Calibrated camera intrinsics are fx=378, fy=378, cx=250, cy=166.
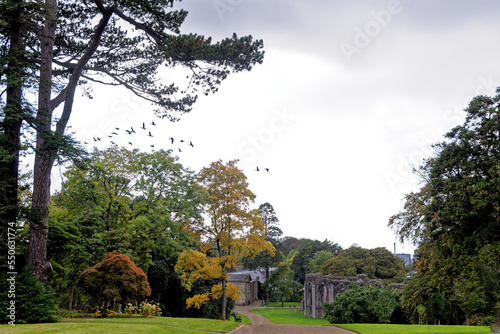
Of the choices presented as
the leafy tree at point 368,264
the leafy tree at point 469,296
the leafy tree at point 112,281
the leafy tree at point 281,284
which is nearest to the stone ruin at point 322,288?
the leafy tree at point 368,264

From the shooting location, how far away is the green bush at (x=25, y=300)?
39.5ft

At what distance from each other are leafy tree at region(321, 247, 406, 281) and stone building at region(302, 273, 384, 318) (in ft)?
27.6

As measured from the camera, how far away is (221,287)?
22156mm

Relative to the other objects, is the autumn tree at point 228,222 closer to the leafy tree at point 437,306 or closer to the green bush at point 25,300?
the green bush at point 25,300

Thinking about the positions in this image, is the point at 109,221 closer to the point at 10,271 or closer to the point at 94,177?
the point at 94,177

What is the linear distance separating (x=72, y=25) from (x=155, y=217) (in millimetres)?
12333

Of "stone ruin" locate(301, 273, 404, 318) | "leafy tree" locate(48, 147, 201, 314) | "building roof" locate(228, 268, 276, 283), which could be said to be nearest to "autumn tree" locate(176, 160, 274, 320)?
"leafy tree" locate(48, 147, 201, 314)

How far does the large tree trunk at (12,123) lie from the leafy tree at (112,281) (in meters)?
4.90

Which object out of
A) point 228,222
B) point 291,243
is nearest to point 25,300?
point 228,222

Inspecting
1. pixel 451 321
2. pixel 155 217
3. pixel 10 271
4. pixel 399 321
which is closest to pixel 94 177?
pixel 155 217

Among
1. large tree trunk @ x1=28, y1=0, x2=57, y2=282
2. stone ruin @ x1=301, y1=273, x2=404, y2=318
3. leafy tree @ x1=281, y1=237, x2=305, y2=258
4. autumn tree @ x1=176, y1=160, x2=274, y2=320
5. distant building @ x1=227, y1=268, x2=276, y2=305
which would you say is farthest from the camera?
leafy tree @ x1=281, y1=237, x2=305, y2=258

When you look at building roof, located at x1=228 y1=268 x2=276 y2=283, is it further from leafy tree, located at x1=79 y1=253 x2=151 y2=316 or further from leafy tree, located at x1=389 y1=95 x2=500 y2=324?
leafy tree, located at x1=389 y1=95 x2=500 y2=324

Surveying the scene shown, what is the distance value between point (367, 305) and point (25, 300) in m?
24.0

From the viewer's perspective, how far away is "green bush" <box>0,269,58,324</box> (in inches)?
474
